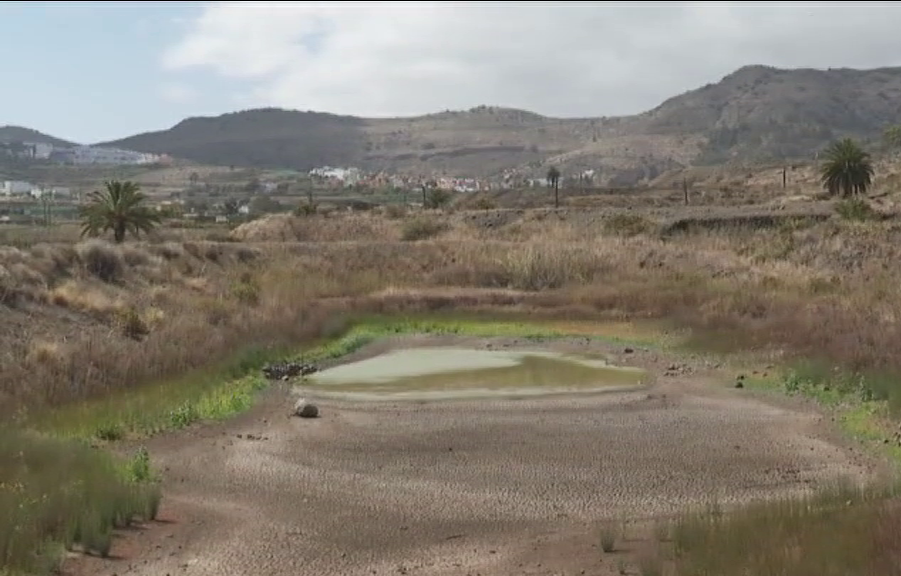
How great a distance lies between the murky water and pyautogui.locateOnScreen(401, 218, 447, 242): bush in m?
33.1

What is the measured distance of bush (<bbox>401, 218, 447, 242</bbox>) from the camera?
6438 centimetres

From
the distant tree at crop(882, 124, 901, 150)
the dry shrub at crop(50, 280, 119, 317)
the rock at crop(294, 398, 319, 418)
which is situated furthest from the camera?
the distant tree at crop(882, 124, 901, 150)

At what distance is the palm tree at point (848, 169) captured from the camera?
2675 inches

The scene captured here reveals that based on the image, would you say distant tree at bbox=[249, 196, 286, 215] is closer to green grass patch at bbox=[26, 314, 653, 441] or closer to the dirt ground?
green grass patch at bbox=[26, 314, 653, 441]

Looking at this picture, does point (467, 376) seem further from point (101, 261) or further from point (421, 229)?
point (421, 229)

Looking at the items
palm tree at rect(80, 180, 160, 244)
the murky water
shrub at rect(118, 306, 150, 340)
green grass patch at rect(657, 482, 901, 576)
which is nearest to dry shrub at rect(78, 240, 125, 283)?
shrub at rect(118, 306, 150, 340)

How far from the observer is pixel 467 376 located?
26828 mm

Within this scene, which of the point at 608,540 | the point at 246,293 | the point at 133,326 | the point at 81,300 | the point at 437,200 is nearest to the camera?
the point at 608,540

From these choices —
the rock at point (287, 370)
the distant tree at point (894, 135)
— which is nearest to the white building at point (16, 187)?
the distant tree at point (894, 135)

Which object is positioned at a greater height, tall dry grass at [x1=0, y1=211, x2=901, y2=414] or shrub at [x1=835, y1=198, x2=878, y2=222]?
shrub at [x1=835, y1=198, x2=878, y2=222]

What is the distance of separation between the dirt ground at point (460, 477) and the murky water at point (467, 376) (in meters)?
1.54

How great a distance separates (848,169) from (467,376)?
49.0 metres

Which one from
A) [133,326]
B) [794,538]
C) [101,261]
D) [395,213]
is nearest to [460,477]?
[794,538]

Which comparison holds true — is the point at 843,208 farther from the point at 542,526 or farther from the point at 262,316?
the point at 542,526
